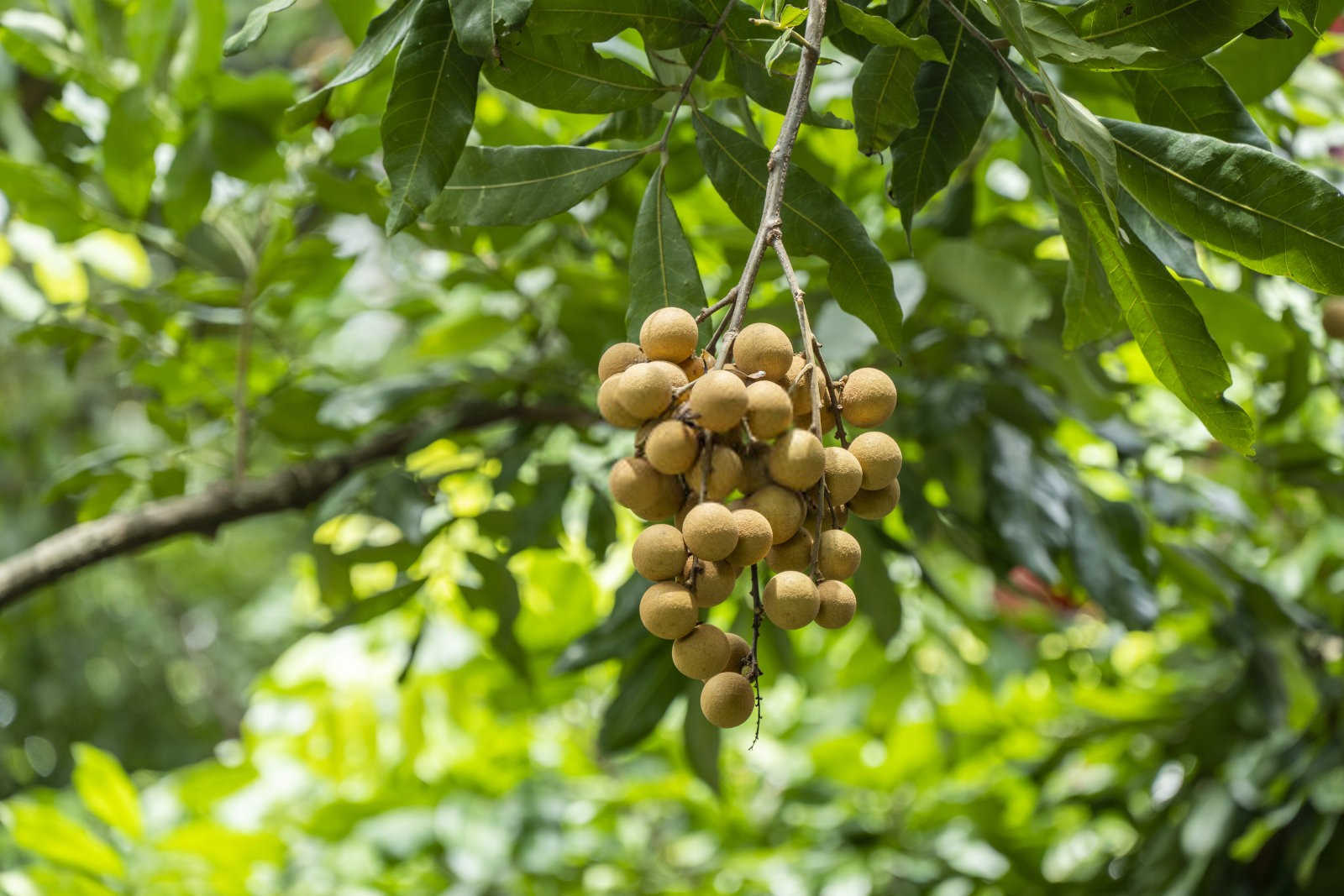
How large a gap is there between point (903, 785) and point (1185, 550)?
491 millimetres

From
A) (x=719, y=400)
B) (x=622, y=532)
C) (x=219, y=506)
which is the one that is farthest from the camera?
(x=622, y=532)

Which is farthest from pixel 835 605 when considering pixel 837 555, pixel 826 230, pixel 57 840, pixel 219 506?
pixel 57 840

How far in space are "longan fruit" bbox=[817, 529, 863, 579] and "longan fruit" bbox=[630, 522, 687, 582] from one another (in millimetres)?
44

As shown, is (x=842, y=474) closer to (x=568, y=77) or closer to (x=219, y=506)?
(x=568, y=77)

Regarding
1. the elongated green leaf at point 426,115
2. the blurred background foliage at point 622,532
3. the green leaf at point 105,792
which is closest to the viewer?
the elongated green leaf at point 426,115

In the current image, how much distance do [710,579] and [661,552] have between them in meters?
0.02

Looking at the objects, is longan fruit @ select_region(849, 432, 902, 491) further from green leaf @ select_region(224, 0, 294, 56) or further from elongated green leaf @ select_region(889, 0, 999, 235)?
green leaf @ select_region(224, 0, 294, 56)

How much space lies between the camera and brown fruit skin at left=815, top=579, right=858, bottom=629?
13.5 inches

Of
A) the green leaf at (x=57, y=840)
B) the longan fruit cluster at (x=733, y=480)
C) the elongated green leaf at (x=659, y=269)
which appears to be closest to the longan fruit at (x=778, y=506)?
the longan fruit cluster at (x=733, y=480)

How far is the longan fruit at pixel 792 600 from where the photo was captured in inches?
13.0

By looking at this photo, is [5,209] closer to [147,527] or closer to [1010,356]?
[147,527]

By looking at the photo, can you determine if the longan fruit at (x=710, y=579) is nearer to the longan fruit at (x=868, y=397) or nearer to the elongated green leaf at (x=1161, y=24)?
the longan fruit at (x=868, y=397)

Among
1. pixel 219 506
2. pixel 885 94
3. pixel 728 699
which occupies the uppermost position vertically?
pixel 885 94

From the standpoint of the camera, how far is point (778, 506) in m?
0.33
